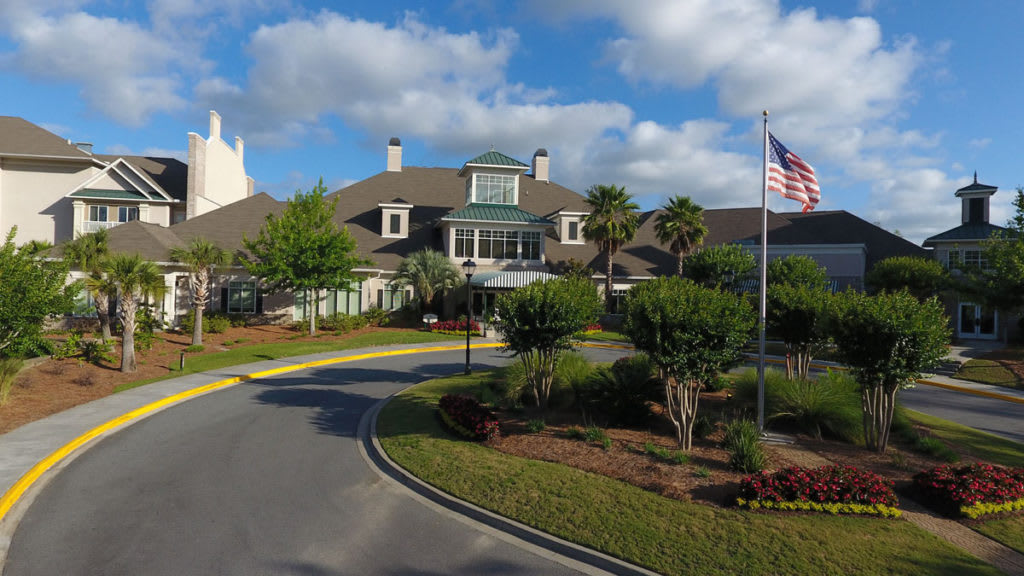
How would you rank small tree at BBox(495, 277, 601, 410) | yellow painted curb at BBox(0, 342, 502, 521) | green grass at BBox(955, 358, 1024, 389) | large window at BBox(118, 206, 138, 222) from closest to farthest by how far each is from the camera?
yellow painted curb at BBox(0, 342, 502, 521) → small tree at BBox(495, 277, 601, 410) → green grass at BBox(955, 358, 1024, 389) → large window at BBox(118, 206, 138, 222)

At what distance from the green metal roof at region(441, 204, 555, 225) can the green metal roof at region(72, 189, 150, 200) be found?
910 inches

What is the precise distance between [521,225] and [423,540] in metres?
33.8

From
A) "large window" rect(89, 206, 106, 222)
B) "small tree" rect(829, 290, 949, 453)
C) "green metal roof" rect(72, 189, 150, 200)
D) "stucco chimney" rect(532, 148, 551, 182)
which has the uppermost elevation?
"stucco chimney" rect(532, 148, 551, 182)

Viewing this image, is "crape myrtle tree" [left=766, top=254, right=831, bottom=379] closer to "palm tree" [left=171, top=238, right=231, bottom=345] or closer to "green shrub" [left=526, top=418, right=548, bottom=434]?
"green shrub" [left=526, top=418, right=548, bottom=434]

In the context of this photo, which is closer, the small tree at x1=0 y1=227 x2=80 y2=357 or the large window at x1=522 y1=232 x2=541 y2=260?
the small tree at x1=0 y1=227 x2=80 y2=357

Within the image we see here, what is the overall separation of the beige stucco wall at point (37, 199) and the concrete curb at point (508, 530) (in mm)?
43981

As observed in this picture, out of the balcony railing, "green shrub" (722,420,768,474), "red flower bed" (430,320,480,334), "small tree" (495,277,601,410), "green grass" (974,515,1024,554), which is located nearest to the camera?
"green grass" (974,515,1024,554)

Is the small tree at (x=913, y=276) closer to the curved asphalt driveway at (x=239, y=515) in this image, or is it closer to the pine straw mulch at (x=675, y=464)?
the pine straw mulch at (x=675, y=464)

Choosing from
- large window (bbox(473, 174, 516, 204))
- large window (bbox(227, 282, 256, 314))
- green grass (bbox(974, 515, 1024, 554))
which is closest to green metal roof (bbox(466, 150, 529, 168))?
large window (bbox(473, 174, 516, 204))

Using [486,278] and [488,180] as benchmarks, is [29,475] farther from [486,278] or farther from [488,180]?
[488,180]

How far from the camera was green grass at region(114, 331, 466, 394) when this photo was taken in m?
23.3

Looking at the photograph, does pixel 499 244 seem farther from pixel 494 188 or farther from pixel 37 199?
pixel 37 199

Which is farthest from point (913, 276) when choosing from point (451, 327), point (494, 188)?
point (451, 327)

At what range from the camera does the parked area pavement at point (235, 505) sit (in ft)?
Answer: 26.5
